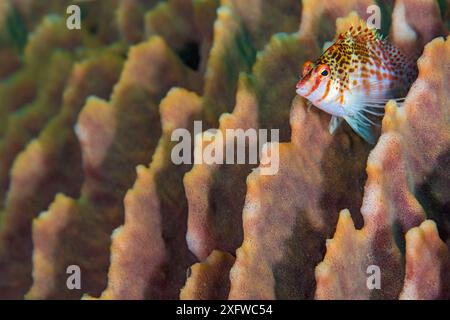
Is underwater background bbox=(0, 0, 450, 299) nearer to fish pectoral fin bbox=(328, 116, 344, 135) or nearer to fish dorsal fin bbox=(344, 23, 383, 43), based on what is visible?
fish pectoral fin bbox=(328, 116, 344, 135)

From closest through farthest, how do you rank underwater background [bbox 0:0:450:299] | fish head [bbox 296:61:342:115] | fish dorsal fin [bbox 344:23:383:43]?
underwater background [bbox 0:0:450:299], fish head [bbox 296:61:342:115], fish dorsal fin [bbox 344:23:383:43]

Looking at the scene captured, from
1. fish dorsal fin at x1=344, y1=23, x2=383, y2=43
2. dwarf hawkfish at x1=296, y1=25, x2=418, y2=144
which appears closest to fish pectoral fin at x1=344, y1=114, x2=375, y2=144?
dwarf hawkfish at x1=296, y1=25, x2=418, y2=144

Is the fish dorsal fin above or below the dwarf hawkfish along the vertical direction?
above

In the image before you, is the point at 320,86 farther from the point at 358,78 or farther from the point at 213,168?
the point at 213,168

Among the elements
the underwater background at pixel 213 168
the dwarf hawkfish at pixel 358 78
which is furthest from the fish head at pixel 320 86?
the underwater background at pixel 213 168

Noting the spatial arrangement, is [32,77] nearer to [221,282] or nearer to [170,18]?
[170,18]

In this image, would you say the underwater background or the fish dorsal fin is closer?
the underwater background

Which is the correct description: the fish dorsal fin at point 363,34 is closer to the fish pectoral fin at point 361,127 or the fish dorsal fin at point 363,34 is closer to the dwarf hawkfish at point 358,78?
the dwarf hawkfish at point 358,78
